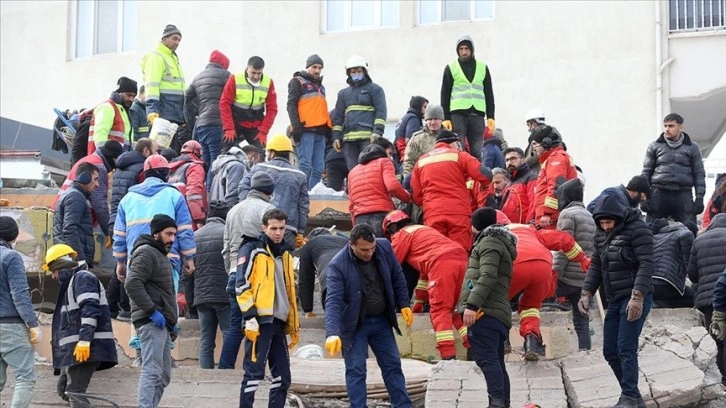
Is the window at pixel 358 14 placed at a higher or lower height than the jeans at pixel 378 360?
higher

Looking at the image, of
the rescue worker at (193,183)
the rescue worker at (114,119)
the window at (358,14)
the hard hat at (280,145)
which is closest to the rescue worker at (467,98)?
the hard hat at (280,145)

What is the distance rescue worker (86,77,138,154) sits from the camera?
1859 cm

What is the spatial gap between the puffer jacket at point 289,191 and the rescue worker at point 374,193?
772 mm

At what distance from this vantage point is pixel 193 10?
27578 mm

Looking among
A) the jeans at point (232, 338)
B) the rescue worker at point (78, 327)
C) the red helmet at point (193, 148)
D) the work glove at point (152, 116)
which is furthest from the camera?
the work glove at point (152, 116)

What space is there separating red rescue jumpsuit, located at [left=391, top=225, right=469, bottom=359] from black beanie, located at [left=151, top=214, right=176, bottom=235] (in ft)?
9.80

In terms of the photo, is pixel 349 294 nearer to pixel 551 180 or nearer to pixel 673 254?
pixel 551 180

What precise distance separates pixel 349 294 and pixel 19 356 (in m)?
3.32

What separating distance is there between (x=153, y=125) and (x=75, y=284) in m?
6.16

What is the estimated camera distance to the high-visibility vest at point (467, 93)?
747 inches

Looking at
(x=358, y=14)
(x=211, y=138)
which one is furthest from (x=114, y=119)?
(x=358, y=14)

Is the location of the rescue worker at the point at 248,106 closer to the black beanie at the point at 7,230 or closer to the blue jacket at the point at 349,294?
the black beanie at the point at 7,230

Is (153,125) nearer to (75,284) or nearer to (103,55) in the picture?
(75,284)

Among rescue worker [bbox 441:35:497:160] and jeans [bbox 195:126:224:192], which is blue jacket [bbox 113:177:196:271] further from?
rescue worker [bbox 441:35:497:160]
